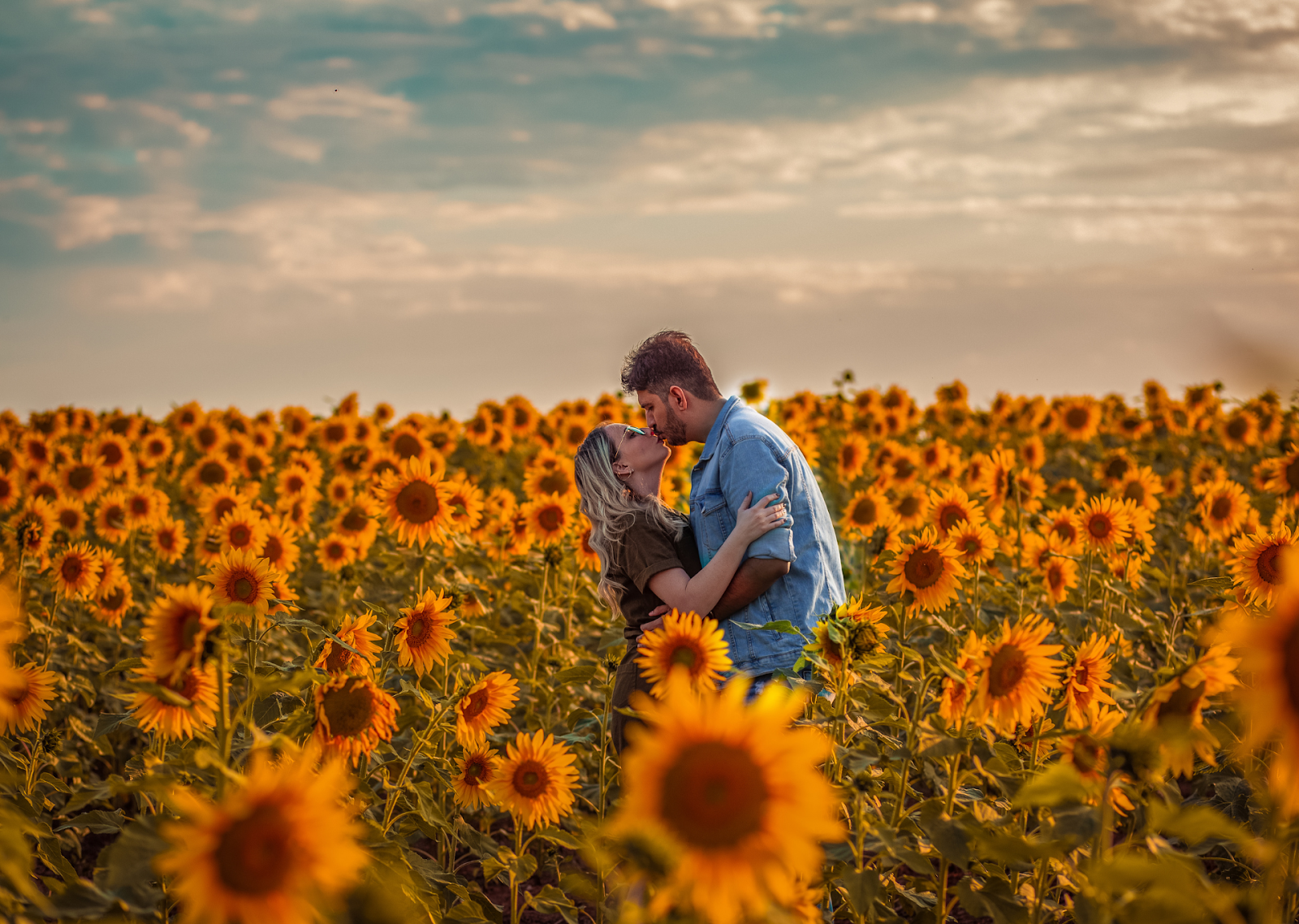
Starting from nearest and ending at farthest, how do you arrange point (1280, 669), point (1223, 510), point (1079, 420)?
point (1280, 669) → point (1223, 510) → point (1079, 420)

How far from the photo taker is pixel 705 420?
433cm

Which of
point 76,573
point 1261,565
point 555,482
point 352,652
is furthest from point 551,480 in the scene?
point 1261,565

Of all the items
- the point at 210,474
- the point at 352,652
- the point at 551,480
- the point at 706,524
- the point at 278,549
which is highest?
the point at 706,524

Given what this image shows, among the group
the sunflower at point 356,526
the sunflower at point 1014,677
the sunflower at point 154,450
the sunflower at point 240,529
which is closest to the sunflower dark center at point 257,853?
the sunflower at point 1014,677

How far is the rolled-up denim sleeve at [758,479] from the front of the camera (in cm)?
381

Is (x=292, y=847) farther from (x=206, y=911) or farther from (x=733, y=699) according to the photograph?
(x=733, y=699)

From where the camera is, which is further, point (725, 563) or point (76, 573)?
point (76, 573)

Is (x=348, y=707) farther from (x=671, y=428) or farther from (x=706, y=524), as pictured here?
(x=671, y=428)

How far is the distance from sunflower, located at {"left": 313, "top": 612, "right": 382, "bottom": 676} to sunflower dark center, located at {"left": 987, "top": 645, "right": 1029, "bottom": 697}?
1960 mm

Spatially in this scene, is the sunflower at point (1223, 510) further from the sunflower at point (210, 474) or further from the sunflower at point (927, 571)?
the sunflower at point (210, 474)

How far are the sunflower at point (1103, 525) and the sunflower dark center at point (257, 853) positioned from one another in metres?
5.19

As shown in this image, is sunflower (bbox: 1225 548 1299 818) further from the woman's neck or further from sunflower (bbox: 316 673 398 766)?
the woman's neck

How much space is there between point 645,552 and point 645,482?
1.70 feet

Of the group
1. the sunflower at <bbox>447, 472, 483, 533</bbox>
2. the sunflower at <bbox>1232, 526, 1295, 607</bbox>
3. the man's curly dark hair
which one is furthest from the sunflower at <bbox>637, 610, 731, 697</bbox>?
the sunflower at <bbox>447, 472, 483, 533</bbox>
